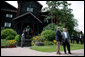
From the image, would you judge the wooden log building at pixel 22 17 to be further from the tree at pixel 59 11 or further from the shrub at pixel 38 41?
the shrub at pixel 38 41

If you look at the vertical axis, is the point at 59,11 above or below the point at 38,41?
above

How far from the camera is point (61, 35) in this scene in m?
8.52

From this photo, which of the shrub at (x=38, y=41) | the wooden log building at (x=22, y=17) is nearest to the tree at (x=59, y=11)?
the wooden log building at (x=22, y=17)

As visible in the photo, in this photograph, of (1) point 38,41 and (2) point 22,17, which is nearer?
(1) point 38,41

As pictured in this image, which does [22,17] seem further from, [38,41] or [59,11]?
[38,41]

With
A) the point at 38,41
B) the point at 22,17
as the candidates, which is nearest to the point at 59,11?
the point at 22,17

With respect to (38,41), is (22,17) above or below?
above

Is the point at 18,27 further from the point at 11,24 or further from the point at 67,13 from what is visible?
the point at 67,13

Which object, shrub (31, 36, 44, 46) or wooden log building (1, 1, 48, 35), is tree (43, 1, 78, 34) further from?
shrub (31, 36, 44, 46)

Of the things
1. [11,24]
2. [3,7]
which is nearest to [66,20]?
[11,24]

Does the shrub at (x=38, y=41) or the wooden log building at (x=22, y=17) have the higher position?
the wooden log building at (x=22, y=17)

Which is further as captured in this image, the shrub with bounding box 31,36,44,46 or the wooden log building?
the wooden log building

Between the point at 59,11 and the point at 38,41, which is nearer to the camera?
the point at 38,41

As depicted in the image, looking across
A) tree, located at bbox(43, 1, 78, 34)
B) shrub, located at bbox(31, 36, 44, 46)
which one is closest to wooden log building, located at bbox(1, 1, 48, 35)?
tree, located at bbox(43, 1, 78, 34)
